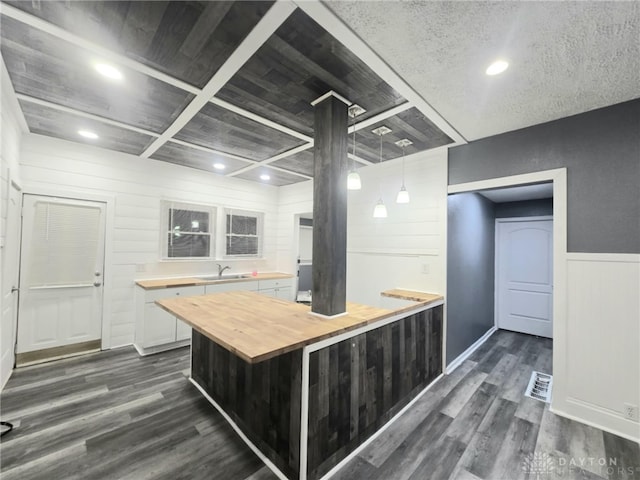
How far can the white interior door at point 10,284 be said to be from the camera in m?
2.57

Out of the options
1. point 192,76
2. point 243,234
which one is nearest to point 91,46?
point 192,76

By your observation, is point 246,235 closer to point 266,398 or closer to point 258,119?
point 258,119

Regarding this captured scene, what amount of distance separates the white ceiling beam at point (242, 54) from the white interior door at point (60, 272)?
2.06 meters

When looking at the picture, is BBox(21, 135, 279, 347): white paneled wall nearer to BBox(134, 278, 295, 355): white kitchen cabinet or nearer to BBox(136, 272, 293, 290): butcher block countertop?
BBox(136, 272, 293, 290): butcher block countertop

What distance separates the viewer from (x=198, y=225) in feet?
15.1

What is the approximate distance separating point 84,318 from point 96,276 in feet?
→ 1.82

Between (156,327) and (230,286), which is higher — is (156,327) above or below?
below

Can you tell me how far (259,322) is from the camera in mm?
1932

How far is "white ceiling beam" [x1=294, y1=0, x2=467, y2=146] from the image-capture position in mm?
1379

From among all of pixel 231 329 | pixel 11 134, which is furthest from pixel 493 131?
pixel 11 134

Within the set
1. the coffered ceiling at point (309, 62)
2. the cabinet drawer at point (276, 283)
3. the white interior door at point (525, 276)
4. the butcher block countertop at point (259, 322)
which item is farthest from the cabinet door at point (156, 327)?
the white interior door at point (525, 276)

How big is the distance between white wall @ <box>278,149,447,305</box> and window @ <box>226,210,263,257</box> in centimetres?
206

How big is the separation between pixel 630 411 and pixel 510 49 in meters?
2.92

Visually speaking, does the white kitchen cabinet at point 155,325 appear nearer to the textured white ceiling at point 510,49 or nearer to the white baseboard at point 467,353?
the white baseboard at point 467,353
